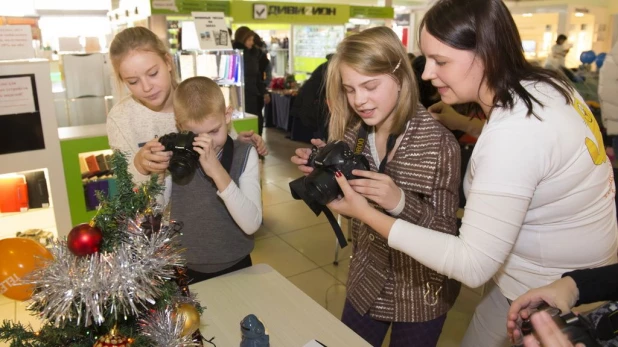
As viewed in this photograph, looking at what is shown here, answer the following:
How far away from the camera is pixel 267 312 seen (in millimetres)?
1303

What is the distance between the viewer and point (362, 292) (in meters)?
1.45

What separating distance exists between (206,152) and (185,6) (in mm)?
4999

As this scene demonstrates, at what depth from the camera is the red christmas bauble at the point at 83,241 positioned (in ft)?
2.74

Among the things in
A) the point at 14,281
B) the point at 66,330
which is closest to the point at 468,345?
the point at 66,330

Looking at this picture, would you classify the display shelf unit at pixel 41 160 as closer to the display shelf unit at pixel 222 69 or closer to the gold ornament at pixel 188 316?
the display shelf unit at pixel 222 69

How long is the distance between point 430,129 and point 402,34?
1015 centimetres

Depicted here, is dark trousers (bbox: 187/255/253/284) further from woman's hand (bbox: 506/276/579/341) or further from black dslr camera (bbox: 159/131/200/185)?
woman's hand (bbox: 506/276/579/341)

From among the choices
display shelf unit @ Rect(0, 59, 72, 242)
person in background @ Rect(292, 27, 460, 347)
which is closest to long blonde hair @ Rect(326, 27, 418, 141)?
person in background @ Rect(292, 27, 460, 347)

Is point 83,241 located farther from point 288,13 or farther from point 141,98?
point 288,13

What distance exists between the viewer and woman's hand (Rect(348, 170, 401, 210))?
115 cm

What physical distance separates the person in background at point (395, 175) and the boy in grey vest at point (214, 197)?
0.25m

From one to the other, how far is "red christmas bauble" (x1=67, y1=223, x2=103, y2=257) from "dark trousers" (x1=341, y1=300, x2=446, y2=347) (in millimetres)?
910

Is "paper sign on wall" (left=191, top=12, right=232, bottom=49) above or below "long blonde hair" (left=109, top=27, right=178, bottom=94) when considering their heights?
above

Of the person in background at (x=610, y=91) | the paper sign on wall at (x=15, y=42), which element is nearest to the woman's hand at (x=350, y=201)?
the paper sign on wall at (x=15, y=42)
